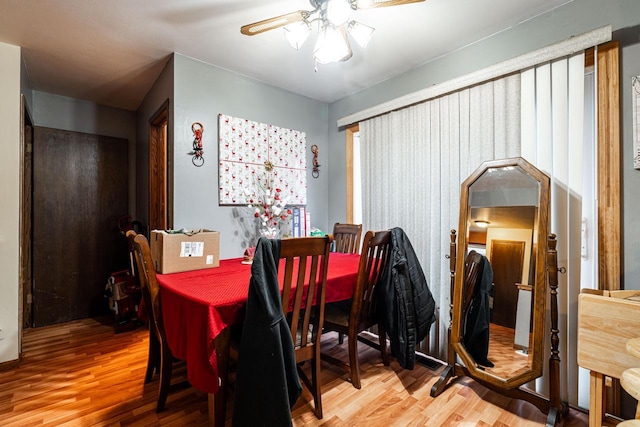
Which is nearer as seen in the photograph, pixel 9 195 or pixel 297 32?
pixel 297 32

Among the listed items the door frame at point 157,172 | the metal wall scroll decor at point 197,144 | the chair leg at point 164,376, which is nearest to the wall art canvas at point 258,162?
the metal wall scroll decor at point 197,144

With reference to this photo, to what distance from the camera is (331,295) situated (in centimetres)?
181

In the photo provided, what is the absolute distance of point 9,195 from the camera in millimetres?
2291

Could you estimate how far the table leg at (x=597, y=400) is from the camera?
1327 millimetres

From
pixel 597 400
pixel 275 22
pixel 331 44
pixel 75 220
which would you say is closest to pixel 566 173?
pixel 597 400

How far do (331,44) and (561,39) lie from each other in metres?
1.43

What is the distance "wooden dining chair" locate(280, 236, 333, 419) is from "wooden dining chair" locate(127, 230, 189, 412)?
0.69 meters

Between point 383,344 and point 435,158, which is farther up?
point 435,158

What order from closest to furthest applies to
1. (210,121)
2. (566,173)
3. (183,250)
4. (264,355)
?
(264,355), (566,173), (183,250), (210,121)

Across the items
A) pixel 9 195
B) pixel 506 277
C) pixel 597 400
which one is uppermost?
pixel 9 195

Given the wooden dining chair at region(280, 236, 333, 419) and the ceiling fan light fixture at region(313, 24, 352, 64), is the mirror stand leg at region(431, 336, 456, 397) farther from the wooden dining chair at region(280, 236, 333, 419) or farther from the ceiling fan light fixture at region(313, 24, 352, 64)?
the ceiling fan light fixture at region(313, 24, 352, 64)

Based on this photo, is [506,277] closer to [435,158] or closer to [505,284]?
[505,284]

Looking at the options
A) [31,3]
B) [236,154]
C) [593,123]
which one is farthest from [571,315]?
[31,3]

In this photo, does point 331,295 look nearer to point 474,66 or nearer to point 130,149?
point 474,66
